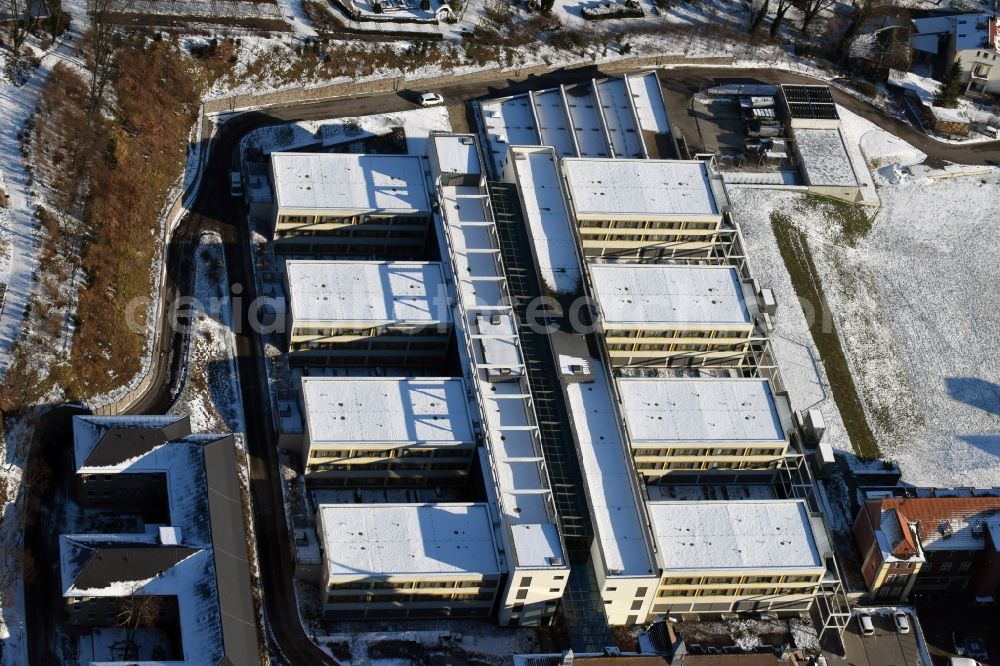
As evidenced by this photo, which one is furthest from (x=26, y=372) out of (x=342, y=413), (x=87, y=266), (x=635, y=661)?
(x=635, y=661)

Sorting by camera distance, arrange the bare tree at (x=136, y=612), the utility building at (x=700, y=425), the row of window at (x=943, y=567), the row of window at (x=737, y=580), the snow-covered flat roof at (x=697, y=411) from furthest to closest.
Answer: the snow-covered flat roof at (x=697, y=411), the utility building at (x=700, y=425), the row of window at (x=943, y=567), the row of window at (x=737, y=580), the bare tree at (x=136, y=612)

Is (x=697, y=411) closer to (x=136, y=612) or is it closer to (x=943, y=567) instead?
(x=943, y=567)

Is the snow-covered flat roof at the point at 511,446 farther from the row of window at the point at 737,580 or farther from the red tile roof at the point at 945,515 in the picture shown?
the red tile roof at the point at 945,515

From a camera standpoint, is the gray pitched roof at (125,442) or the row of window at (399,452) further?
the row of window at (399,452)

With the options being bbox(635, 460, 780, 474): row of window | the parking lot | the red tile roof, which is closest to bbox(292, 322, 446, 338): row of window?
bbox(635, 460, 780, 474): row of window

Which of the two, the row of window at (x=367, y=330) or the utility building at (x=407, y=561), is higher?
the row of window at (x=367, y=330)

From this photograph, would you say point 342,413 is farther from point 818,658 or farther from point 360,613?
point 818,658

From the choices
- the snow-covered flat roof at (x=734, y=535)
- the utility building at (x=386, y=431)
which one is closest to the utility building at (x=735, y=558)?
the snow-covered flat roof at (x=734, y=535)
